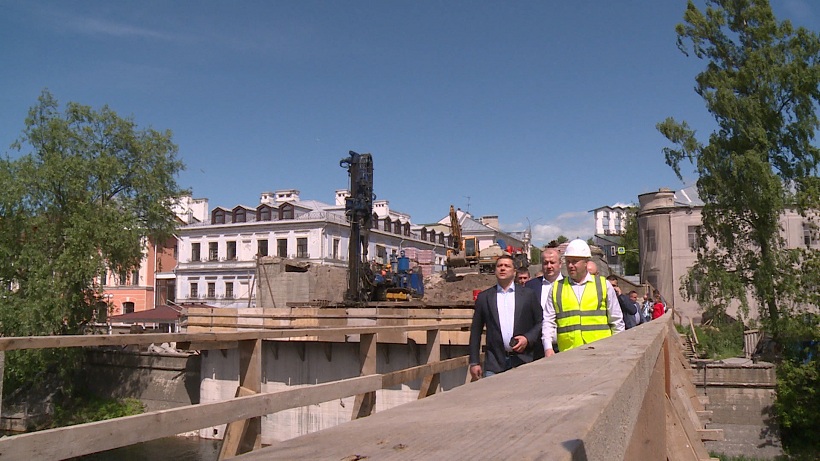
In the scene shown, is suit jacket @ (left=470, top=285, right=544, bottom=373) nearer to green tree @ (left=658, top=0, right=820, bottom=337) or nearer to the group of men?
the group of men

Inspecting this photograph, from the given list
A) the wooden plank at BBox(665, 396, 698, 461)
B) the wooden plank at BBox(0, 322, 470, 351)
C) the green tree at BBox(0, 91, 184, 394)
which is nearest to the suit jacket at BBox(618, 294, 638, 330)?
the wooden plank at BBox(665, 396, 698, 461)

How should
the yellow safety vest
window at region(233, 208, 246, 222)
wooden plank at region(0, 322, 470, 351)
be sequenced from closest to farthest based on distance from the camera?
wooden plank at region(0, 322, 470, 351)
the yellow safety vest
window at region(233, 208, 246, 222)

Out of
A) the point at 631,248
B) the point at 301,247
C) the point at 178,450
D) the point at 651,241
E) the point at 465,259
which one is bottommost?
the point at 178,450

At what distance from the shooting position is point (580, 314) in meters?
5.87

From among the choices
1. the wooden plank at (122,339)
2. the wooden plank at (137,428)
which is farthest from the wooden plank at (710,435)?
the wooden plank at (137,428)

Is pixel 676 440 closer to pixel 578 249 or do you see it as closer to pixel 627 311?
pixel 578 249

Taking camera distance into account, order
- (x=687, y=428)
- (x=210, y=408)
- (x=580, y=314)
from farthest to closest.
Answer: (x=580, y=314) < (x=687, y=428) < (x=210, y=408)

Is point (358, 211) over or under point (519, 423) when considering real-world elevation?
over

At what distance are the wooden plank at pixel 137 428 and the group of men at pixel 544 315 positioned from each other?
7.54ft

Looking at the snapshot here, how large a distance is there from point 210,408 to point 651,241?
134ft

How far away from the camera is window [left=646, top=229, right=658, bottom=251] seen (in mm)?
41031

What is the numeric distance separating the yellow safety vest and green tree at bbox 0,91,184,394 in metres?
25.8

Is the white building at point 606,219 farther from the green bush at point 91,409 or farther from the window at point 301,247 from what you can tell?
the green bush at point 91,409

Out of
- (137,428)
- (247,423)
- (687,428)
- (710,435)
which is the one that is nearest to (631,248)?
(710,435)
